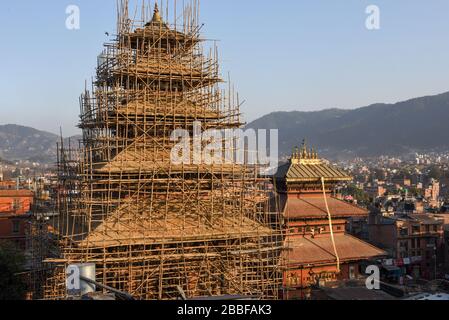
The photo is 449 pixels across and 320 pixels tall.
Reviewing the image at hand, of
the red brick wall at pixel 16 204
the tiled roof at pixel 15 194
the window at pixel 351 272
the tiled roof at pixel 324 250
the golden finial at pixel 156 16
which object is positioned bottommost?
the window at pixel 351 272

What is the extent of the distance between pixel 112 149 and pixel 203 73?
5.85 meters

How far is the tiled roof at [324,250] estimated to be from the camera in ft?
83.3

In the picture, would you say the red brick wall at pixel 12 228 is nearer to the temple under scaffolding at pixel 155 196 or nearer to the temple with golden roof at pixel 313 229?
the temple under scaffolding at pixel 155 196

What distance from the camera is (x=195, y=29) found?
26.5 m

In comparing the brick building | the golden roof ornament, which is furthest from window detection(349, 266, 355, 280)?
the brick building

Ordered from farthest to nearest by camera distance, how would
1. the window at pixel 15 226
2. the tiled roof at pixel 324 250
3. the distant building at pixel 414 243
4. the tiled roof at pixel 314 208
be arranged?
1. the distant building at pixel 414 243
2. the window at pixel 15 226
3. the tiled roof at pixel 314 208
4. the tiled roof at pixel 324 250

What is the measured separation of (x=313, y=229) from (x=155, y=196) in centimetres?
965

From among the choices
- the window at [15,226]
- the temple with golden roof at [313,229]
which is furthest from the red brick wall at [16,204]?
the temple with golden roof at [313,229]

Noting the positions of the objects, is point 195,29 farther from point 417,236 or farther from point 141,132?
point 417,236

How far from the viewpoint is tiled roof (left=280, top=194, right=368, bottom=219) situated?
26.9m

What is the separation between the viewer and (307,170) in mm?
28625

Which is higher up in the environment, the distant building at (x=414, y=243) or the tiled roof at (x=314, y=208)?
the tiled roof at (x=314, y=208)

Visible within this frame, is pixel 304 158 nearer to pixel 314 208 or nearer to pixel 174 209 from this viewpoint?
pixel 314 208

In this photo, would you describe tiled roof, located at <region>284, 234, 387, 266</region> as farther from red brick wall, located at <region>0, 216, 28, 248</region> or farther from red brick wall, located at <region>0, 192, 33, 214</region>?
red brick wall, located at <region>0, 192, 33, 214</region>
